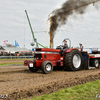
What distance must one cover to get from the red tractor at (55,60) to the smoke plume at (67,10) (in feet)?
20.9

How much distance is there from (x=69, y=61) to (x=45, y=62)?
63.6 inches

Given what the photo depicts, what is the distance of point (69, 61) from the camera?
9.38 metres

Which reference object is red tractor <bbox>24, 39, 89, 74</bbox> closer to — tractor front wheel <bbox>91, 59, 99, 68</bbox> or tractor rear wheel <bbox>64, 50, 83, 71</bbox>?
tractor rear wheel <bbox>64, 50, 83, 71</bbox>

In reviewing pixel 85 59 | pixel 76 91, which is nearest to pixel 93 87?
pixel 76 91

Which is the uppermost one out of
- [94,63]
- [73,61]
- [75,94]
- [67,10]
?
[67,10]

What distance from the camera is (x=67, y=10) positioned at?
16219 millimetres

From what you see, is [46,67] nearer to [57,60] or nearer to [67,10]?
[57,60]

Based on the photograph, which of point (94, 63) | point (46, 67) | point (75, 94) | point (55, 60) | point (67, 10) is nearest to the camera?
point (75, 94)

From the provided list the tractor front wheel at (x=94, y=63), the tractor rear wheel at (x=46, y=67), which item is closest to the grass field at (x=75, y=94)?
the tractor rear wheel at (x=46, y=67)

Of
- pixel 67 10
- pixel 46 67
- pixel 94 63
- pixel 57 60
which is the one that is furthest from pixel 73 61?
pixel 67 10

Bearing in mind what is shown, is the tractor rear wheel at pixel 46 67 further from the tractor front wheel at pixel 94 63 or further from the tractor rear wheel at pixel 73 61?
the tractor front wheel at pixel 94 63

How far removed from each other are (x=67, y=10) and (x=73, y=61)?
25.7ft

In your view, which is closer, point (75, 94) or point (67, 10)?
point (75, 94)

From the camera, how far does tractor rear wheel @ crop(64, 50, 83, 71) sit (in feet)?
30.9
